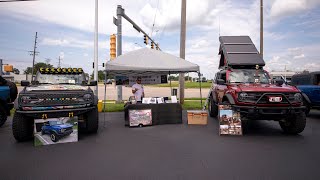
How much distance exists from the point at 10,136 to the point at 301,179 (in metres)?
7.33

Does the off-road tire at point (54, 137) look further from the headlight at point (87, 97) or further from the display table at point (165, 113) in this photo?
the display table at point (165, 113)

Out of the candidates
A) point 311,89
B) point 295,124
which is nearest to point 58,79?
point 295,124

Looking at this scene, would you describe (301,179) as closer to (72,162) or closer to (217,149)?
(217,149)

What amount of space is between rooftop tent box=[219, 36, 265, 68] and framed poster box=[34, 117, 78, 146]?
609cm

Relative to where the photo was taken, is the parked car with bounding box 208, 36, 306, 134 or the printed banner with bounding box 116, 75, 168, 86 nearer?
the parked car with bounding box 208, 36, 306, 134

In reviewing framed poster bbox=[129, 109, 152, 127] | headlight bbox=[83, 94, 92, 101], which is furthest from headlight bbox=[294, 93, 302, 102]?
headlight bbox=[83, 94, 92, 101]

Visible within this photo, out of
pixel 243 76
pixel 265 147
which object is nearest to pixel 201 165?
pixel 265 147

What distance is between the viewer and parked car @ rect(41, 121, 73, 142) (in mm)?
5902

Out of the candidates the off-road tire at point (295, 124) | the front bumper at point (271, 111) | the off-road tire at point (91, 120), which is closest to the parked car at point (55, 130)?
the off-road tire at point (91, 120)

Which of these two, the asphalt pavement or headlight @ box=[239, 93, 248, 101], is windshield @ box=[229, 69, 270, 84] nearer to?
headlight @ box=[239, 93, 248, 101]

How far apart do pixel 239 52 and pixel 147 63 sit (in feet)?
12.5

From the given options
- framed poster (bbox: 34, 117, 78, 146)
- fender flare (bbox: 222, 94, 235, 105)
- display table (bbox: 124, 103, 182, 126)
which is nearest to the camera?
framed poster (bbox: 34, 117, 78, 146)

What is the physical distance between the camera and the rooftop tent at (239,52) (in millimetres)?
9109

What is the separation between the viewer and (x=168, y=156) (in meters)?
5.05
